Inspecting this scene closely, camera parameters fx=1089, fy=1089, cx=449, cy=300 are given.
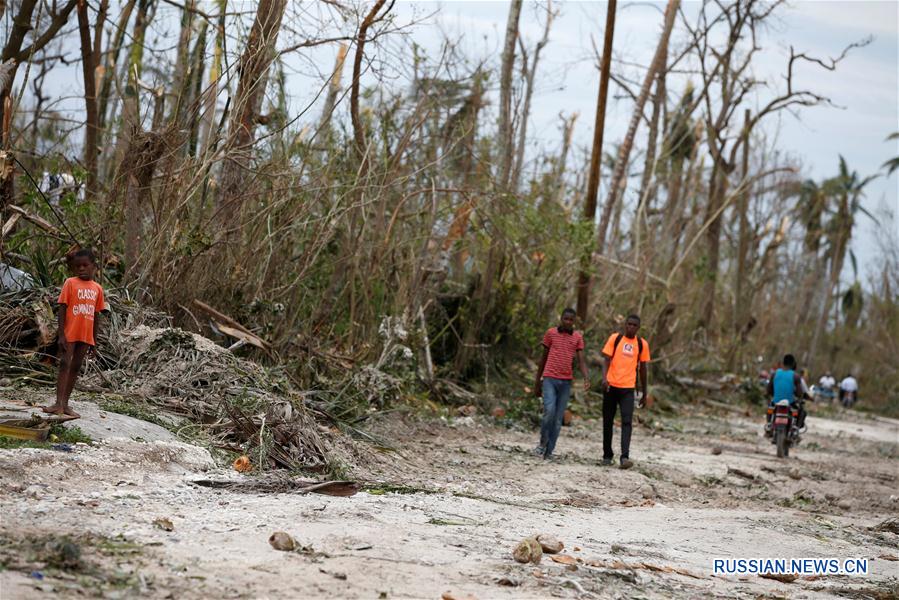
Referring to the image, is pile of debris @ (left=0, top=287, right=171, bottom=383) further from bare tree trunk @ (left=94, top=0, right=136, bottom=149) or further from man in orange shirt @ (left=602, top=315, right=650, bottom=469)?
man in orange shirt @ (left=602, top=315, right=650, bottom=469)

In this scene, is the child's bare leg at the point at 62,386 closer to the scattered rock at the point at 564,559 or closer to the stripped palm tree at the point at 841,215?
the scattered rock at the point at 564,559

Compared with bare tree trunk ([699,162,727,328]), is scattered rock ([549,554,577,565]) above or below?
below

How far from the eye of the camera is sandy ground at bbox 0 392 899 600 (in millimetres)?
5293

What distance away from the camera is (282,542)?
5863 millimetres

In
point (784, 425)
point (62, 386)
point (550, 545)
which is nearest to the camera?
point (550, 545)

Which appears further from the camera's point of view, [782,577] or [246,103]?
[246,103]

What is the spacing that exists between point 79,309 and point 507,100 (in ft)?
46.1

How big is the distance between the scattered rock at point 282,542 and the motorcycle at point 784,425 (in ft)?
38.1

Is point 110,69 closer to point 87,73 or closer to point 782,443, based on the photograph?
point 87,73

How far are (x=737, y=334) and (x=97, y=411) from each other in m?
27.4

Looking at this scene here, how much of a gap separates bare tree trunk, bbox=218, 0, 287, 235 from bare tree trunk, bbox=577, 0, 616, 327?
7.94 m

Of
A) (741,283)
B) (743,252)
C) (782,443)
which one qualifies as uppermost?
(743,252)

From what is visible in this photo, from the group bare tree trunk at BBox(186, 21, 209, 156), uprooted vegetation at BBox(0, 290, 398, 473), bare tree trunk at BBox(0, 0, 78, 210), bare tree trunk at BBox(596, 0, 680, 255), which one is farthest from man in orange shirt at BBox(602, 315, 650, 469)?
bare tree trunk at BBox(596, 0, 680, 255)

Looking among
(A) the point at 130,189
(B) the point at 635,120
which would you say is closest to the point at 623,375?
(A) the point at 130,189
